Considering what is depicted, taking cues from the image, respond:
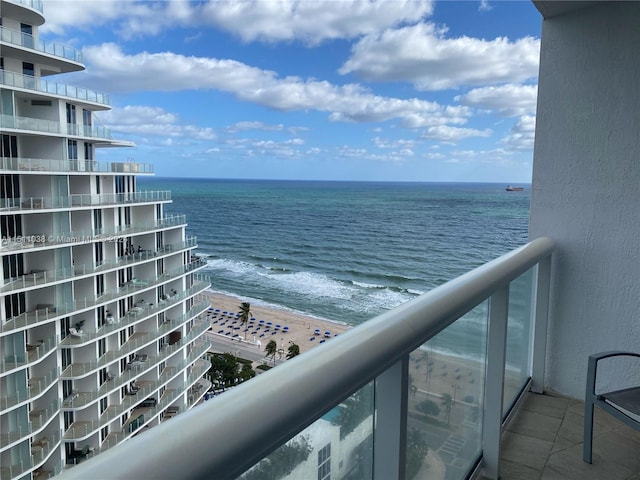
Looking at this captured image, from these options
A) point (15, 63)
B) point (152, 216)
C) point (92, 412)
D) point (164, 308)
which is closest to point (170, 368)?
point (164, 308)

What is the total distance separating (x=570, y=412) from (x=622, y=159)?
119 centimetres

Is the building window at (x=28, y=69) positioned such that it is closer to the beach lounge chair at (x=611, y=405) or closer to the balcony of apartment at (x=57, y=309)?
the balcony of apartment at (x=57, y=309)

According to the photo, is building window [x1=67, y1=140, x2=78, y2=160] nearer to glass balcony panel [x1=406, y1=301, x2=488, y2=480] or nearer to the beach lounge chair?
glass balcony panel [x1=406, y1=301, x2=488, y2=480]

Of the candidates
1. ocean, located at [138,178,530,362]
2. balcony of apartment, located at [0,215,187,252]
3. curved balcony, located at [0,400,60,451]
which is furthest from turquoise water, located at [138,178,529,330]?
curved balcony, located at [0,400,60,451]

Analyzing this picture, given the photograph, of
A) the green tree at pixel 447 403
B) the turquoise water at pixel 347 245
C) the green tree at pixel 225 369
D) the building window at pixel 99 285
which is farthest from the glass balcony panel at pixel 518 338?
the green tree at pixel 225 369

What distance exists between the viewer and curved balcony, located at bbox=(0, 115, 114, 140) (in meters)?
17.4

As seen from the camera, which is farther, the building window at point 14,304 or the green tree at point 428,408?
the building window at point 14,304

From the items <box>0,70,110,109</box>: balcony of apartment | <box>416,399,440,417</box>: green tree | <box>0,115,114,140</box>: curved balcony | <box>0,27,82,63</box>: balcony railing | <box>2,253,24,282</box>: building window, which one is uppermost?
<box>0,27,82,63</box>: balcony railing

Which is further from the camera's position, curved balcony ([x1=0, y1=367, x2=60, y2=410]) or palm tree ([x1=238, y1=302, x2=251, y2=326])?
palm tree ([x1=238, y1=302, x2=251, y2=326])

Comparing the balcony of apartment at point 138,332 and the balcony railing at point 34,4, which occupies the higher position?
the balcony railing at point 34,4

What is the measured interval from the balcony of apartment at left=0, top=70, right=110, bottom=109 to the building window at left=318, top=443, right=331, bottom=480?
20682 mm

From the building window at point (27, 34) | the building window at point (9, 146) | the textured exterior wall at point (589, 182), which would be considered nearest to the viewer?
the textured exterior wall at point (589, 182)

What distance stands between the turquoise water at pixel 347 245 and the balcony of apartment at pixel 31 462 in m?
12.8

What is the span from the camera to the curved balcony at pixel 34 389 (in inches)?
634
